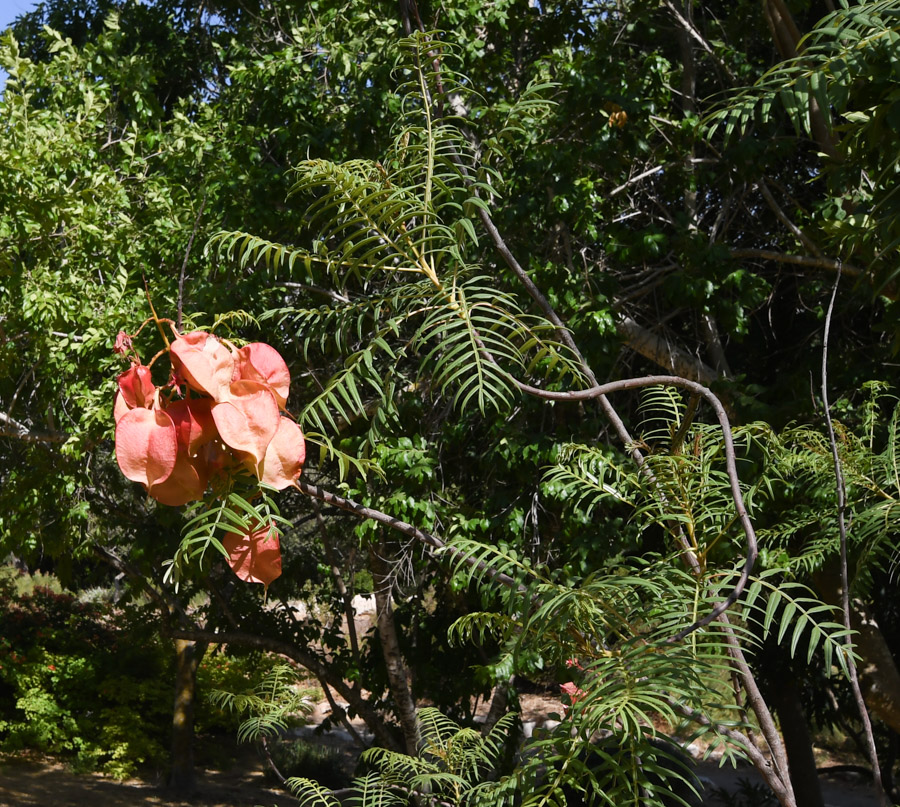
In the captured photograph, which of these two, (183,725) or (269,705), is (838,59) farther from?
(183,725)

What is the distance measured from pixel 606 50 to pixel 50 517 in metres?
5.08

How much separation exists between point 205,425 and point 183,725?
915cm

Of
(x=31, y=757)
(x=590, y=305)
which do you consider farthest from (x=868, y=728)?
(x=31, y=757)

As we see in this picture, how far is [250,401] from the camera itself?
44.6 inches

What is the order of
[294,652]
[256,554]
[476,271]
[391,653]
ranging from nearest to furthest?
1. [256,554]
2. [476,271]
3. [391,653]
4. [294,652]

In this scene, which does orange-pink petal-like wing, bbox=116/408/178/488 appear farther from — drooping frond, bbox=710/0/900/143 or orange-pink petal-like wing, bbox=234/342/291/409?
drooping frond, bbox=710/0/900/143

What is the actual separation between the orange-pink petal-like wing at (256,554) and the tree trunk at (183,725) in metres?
8.44

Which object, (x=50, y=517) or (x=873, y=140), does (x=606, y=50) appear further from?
(x=50, y=517)

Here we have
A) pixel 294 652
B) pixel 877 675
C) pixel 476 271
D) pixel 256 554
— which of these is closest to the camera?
pixel 256 554

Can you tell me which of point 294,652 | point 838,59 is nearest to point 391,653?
point 294,652

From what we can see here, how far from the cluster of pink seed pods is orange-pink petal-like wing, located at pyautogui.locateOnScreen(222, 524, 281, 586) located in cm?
4

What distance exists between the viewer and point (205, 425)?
1.16 metres

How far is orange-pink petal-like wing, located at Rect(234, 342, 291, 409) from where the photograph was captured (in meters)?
1.18

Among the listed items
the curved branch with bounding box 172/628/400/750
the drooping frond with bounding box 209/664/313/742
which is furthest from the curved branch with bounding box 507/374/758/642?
the curved branch with bounding box 172/628/400/750
